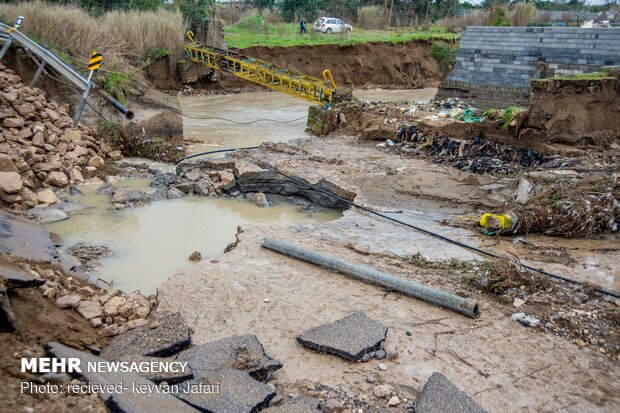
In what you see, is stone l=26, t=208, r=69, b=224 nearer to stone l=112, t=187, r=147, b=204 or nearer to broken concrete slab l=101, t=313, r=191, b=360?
stone l=112, t=187, r=147, b=204

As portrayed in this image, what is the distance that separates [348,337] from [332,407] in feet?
2.64

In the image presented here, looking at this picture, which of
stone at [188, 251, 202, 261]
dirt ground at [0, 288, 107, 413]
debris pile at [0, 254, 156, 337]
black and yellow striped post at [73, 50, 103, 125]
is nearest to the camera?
dirt ground at [0, 288, 107, 413]

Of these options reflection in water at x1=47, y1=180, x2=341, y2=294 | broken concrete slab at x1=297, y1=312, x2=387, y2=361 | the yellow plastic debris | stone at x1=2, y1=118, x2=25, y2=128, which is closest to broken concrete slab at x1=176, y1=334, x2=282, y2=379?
broken concrete slab at x1=297, y1=312, x2=387, y2=361

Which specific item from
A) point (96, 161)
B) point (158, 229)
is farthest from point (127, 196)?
point (96, 161)

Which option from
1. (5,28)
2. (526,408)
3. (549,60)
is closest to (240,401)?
(526,408)

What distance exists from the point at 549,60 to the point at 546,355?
10388 millimetres

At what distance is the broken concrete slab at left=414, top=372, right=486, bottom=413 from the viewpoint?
358 centimetres

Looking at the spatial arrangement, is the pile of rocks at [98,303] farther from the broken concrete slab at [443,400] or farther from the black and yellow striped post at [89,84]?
the black and yellow striped post at [89,84]

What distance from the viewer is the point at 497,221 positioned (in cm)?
682

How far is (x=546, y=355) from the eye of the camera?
440 centimetres

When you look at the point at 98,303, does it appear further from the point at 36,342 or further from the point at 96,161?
the point at 96,161

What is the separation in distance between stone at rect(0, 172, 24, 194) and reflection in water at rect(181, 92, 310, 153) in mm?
4405

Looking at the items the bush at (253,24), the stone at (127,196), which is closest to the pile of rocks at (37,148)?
the stone at (127,196)

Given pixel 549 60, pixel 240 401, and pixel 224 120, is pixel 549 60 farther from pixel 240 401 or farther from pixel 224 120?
pixel 240 401
